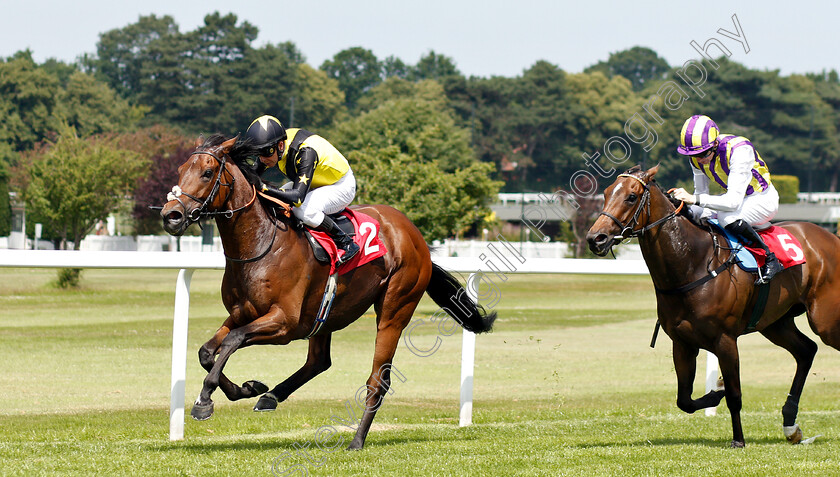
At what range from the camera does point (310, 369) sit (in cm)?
598

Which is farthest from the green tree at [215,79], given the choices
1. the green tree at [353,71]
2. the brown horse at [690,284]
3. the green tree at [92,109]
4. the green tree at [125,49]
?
the brown horse at [690,284]

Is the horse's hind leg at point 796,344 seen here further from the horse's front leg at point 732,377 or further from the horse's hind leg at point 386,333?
the horse's hind leg at point 386,333

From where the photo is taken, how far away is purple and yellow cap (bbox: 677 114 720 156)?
5863 millimetres

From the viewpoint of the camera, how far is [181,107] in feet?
234

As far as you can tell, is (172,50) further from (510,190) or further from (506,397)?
(506,397)

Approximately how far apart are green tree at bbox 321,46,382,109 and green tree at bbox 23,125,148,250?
7434cm

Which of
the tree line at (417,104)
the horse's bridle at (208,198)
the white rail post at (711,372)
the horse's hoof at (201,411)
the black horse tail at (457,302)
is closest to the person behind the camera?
the horse's hoof at (201,411)

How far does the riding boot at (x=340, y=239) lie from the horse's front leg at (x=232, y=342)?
0.63 meters

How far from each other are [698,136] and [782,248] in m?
0.98

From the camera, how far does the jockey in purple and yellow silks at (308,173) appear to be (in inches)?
212

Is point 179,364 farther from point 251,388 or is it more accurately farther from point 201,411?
point 201,411

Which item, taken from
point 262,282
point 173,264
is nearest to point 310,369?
point 262,282

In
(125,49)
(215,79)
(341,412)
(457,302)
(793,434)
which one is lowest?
(341,412)

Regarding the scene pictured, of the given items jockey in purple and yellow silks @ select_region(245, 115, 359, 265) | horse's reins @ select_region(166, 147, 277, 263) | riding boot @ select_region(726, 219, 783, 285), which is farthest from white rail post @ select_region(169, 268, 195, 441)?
riding boot @ select_region(726, 219, 783, 285)
